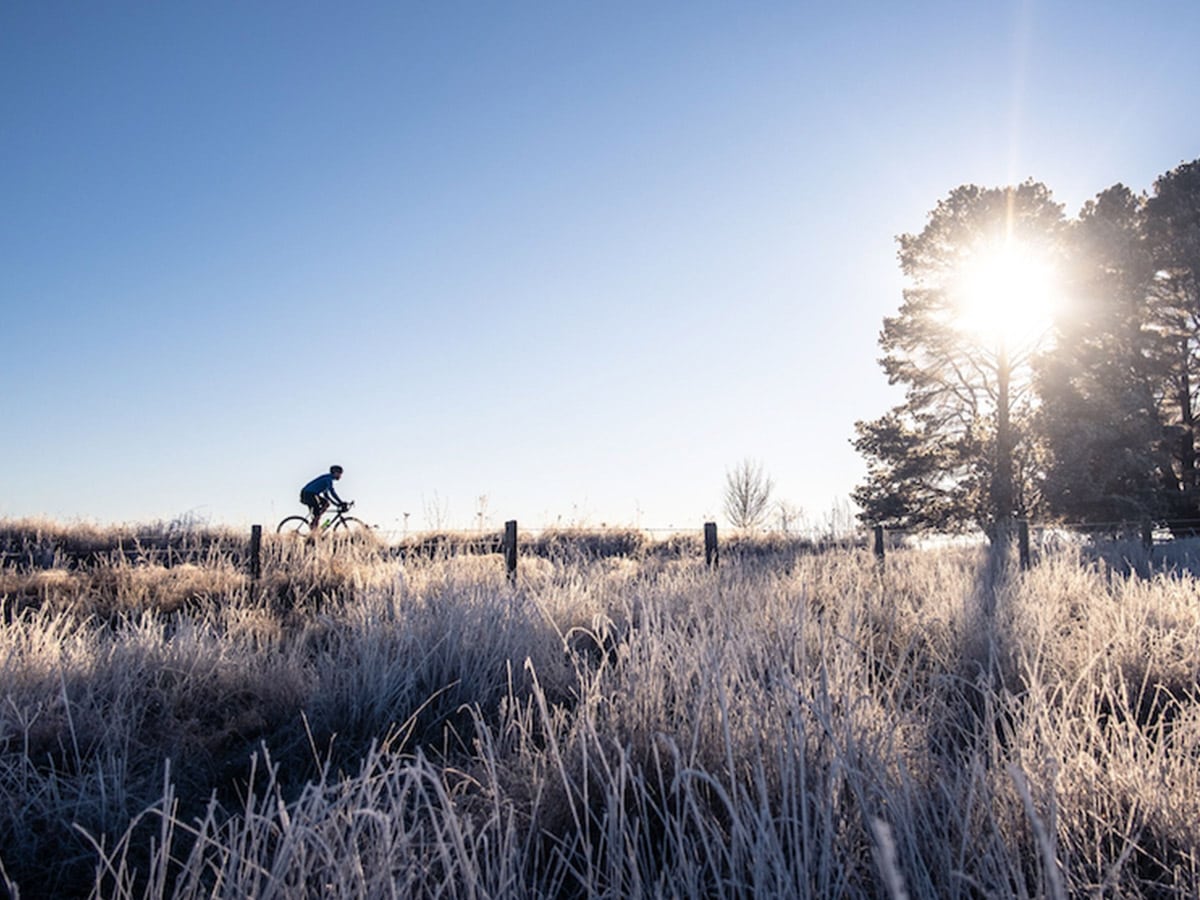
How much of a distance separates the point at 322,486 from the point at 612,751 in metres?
12.6

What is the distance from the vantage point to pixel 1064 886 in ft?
5.91

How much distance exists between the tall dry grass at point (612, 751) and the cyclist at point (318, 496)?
6743mm

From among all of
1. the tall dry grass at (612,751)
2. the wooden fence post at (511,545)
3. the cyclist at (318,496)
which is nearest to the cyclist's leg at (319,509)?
the cyclist at (318,496)

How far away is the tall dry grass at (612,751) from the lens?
1831mm

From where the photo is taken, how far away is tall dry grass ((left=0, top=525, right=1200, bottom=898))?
72.1 inches

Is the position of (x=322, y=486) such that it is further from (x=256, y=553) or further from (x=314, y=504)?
(x=256, y=553)

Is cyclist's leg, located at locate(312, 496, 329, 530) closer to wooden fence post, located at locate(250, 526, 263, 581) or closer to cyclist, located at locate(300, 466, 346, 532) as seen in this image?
cyclist, located at locate(300, 466, 346, 532)

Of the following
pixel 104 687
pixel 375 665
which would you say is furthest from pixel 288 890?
pixel 104 687

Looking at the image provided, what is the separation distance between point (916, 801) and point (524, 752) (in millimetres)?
1289

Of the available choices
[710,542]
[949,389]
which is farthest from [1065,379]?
[710,542]

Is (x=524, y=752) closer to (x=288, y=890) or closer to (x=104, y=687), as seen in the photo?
(x=288, y=890)

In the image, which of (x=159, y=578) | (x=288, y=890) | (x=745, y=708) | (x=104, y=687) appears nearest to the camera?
(x=288, y=890)

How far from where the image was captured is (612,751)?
8.92 ft

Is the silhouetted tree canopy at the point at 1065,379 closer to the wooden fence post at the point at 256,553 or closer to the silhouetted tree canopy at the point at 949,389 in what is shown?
the silhouetted tree canopy at the point at 949,389
